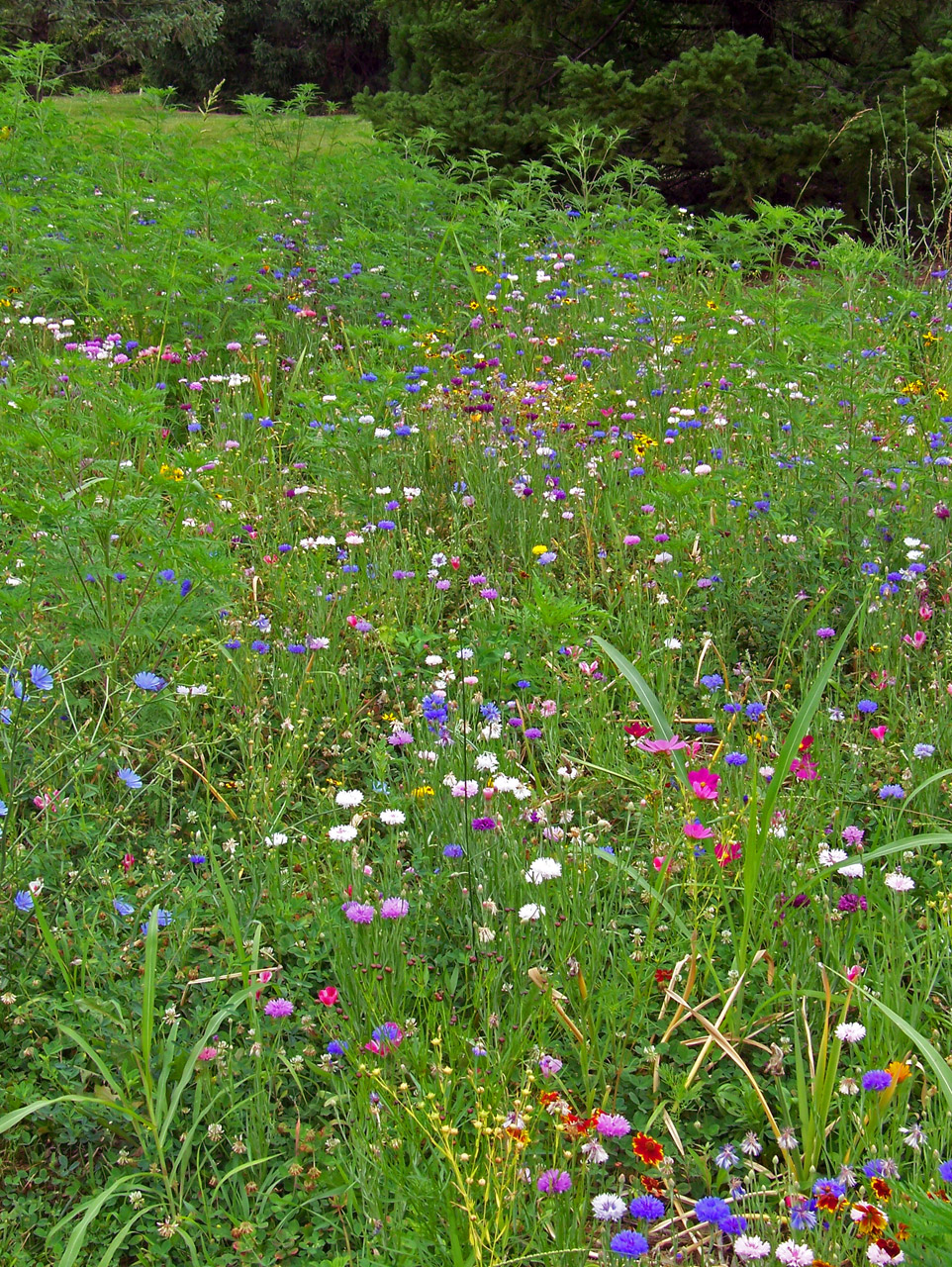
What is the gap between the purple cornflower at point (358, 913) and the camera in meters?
1.78

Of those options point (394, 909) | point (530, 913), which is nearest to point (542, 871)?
point (530, 913)

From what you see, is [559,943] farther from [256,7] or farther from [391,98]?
[256,7]

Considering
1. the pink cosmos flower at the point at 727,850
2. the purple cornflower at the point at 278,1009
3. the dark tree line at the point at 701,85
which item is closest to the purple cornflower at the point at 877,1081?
the pink cosmos flower at the point at 727,850

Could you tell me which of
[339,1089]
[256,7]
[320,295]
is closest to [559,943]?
A: [339,1089]

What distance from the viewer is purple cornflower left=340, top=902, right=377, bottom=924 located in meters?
1.78

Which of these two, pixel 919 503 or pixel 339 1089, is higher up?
pixel 919 503

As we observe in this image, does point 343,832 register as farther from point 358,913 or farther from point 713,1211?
point 713,1211

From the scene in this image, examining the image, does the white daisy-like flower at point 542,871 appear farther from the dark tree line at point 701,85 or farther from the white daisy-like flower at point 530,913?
the dark tree line at point 701,85

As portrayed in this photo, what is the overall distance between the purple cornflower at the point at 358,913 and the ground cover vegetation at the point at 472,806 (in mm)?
23

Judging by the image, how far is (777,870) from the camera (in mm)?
1996

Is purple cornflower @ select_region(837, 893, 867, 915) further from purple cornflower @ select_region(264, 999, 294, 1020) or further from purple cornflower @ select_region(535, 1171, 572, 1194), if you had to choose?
purple cornflower @ select_region(264, 999, 294, 1020)

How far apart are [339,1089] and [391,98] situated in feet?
28.6

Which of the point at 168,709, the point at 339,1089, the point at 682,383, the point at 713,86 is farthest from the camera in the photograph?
the point at 713,86

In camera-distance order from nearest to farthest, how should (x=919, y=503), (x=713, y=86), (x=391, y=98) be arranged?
(x=919, y=503) < (x=713, y=86) < (x=391, y=98)
